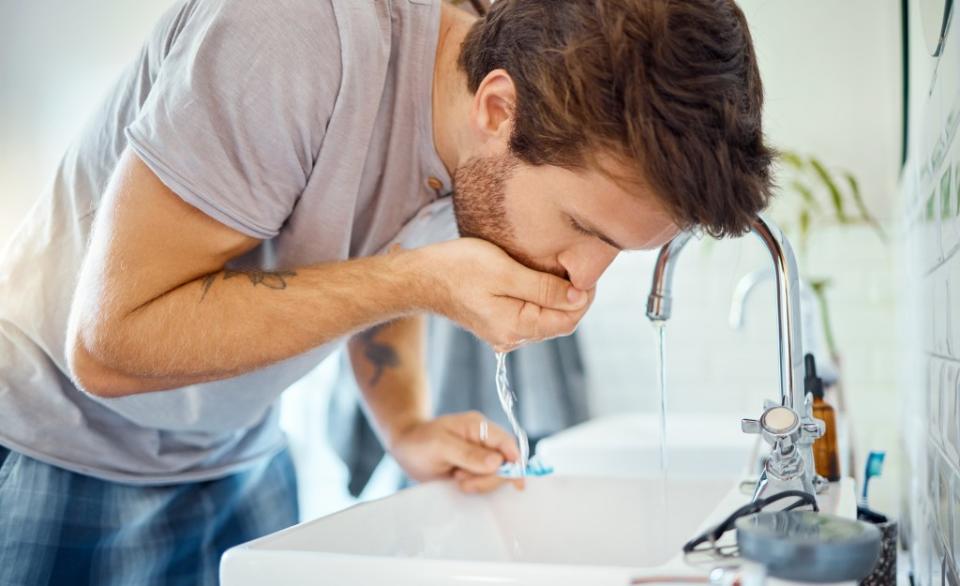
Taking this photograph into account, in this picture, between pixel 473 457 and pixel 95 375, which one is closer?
pixel 95 375

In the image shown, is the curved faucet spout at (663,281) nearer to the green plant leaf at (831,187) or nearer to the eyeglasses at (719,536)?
the eyeglasses at (719,536)

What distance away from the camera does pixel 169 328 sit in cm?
82

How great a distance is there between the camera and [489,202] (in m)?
0.95

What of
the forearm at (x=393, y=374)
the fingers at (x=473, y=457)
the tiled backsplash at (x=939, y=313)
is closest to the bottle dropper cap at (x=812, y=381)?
the tiled backsplash at (x=939, y=313)

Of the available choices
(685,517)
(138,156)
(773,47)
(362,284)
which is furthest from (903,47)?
(138,156)

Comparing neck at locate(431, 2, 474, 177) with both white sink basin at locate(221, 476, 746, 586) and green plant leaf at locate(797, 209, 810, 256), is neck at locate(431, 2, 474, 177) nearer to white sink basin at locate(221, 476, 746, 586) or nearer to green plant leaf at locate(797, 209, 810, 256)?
white sink basin at locate(221, 476, 746, 586)

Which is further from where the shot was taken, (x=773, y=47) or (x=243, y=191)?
(x=773, y=47)

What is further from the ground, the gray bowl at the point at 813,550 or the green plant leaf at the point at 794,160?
the green plant leaf at the point at 794,160

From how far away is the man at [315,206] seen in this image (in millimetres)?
801

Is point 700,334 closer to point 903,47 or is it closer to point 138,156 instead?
point 903,47

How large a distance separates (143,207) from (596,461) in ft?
3.32

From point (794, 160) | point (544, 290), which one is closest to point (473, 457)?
point (544, 290)

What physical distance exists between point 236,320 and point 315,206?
0.15m

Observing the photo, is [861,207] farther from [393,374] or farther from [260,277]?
[260,277]
